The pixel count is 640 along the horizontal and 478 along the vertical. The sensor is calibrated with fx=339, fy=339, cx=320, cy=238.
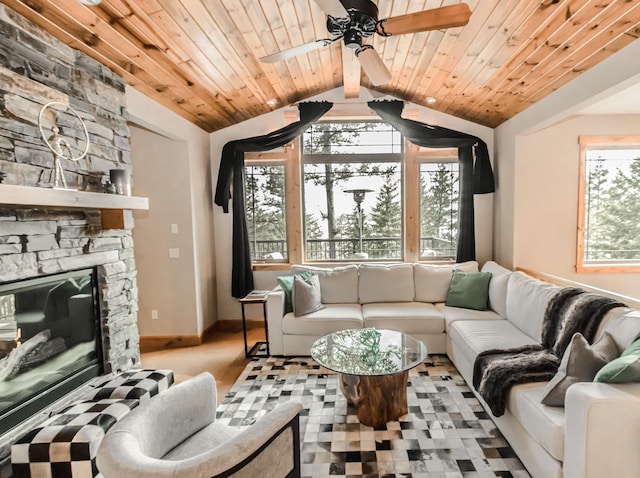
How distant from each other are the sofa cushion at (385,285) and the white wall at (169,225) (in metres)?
1.99

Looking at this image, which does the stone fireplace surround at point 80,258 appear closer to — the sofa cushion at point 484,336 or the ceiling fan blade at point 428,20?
the ceiling fan blade at point 428,20

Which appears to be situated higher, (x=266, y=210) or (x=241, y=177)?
(x=241, y=177)

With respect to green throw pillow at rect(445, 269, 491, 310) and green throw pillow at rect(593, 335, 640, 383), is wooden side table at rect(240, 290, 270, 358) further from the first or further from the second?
green throw pillow at rect(593, 335, 640, 383)

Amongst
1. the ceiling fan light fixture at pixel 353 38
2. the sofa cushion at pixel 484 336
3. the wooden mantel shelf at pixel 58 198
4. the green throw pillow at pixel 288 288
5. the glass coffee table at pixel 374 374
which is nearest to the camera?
the wooden mantel shelf at pixel 58 198

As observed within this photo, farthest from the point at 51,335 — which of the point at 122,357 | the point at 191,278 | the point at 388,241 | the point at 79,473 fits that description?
the point at 388,241

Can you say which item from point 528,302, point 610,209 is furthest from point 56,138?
point 610,209

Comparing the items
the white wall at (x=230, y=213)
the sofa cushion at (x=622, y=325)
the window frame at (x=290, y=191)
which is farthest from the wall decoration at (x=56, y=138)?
the sofa cushion at (x=622, y=325)

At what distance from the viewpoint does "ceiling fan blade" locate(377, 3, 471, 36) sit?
5.99 ft

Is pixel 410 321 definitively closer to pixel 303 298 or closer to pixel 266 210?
pixel 303 298

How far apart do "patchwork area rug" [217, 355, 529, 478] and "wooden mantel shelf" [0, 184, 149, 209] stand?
5.59 feet

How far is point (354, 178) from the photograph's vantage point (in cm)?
458

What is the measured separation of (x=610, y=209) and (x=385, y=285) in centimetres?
289

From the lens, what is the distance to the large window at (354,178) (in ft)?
15.0

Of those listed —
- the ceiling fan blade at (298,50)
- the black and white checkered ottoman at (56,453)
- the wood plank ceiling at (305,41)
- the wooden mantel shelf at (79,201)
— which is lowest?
the black and white checkered ottoman at (56,453)
